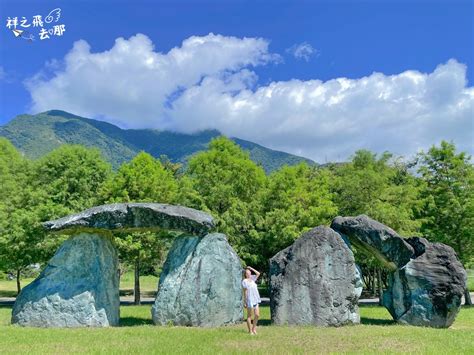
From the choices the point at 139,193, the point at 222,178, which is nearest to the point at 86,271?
the point at 139,193

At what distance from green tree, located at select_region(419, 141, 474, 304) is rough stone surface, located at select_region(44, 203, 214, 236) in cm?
1857

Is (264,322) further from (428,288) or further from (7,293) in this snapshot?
(7,293)

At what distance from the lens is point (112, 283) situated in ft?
62.6

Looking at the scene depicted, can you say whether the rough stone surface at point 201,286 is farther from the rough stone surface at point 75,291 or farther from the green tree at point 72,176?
the green tree at point 72,176

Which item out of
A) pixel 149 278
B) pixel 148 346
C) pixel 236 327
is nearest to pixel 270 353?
pixel 148 346

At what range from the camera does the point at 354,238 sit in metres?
19.3

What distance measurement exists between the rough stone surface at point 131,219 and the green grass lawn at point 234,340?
12.7 feet

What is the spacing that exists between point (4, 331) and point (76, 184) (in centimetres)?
1781

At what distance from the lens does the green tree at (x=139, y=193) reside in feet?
95.7

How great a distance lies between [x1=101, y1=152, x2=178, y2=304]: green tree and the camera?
1148 inches

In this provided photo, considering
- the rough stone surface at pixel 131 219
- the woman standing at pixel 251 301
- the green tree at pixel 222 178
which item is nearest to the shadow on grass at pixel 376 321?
the woman standing at pixel 251 301

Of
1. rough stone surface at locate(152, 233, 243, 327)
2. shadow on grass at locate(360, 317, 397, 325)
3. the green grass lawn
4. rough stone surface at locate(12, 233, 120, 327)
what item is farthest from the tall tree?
rough stone surface at locate(12, 233, 120, 327)

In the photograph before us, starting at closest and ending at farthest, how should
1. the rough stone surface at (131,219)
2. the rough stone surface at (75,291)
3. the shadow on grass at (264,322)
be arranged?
1. the rough stone surface at (75,291)
2. the rough stone surface at (131,219)
3. the shadow on grass at (264,322)

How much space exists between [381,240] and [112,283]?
36.6ft
